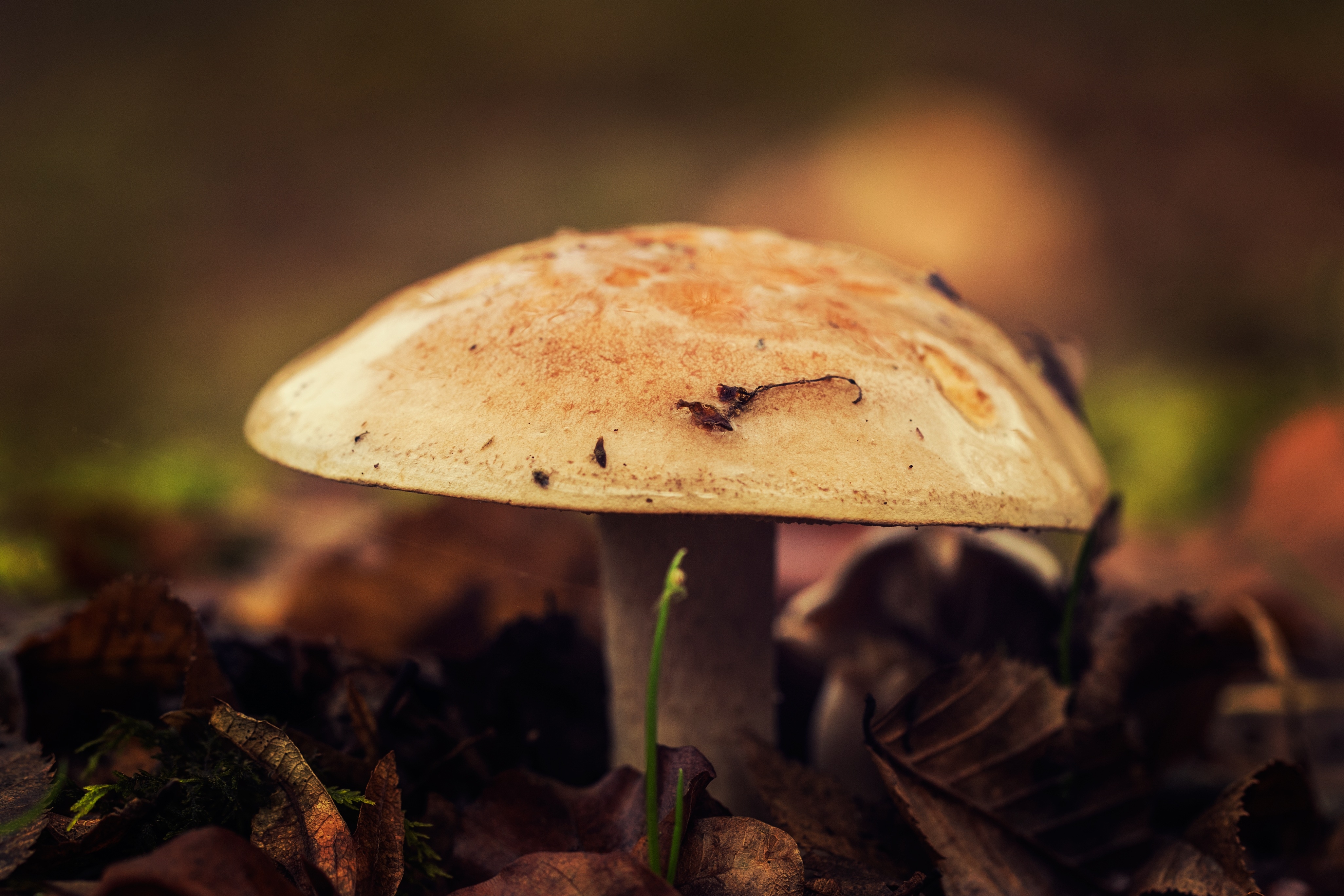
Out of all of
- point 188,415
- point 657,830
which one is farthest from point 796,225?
point 657,830

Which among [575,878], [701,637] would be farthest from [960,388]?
[575,878]

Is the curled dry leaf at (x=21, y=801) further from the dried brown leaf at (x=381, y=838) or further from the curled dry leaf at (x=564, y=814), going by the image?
the curled dry leaf at (x=564, y=814)

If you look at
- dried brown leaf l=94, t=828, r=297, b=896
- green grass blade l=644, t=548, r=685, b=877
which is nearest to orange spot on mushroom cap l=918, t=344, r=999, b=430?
green grass blade l=644, t=548, r=685, b=877

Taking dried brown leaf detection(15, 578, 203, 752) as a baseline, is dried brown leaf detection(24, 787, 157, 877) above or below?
above

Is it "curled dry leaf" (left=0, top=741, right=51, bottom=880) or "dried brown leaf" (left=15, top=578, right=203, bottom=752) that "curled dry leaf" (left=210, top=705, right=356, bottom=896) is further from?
"dried brown leaf" (left=15, top=578, right=203, bottom=752)

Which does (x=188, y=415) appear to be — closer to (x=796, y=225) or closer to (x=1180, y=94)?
(x=796, y=225)

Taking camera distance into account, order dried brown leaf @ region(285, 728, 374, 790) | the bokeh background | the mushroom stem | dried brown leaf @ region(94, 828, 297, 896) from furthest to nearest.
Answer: the bokeh background < the mushroom stem < dried brown leaf @ region(285, 728, 374, 790) < dried brown leaf @ region(94, 828, 297, 896)
